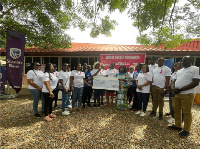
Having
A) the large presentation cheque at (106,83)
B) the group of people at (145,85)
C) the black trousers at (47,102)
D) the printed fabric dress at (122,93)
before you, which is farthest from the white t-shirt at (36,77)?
the printed fabric dress at (122,93)

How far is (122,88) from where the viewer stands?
5.12m

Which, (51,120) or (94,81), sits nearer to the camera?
(51,120)

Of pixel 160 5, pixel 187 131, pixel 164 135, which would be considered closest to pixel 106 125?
pixel 164 135

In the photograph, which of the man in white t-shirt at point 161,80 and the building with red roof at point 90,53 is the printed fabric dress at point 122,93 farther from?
the building with red roof at point 90,53

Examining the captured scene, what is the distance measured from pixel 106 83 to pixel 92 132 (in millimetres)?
2364

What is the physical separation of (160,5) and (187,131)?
13.7 ft

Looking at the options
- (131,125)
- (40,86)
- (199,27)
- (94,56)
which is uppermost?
(199,27)

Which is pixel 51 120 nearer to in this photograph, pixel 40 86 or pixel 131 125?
pixel 40 86

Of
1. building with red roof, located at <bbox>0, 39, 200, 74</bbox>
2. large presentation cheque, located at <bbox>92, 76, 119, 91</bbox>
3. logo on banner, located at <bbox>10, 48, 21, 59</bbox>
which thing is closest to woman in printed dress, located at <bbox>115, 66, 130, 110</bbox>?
large presentation cheque, located at <bbox>92, 76, 119, 91</bbox>

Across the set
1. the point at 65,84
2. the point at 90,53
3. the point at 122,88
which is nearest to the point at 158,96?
the point at 122,88

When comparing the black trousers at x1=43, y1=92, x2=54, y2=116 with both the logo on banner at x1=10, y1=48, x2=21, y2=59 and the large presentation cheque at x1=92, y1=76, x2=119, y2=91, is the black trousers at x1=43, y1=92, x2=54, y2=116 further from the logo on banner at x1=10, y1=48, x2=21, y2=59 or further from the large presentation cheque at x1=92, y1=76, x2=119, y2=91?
the logo on banner at x1=10, y1=48, x2=21, y2=59

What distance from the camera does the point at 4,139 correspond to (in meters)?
2.91

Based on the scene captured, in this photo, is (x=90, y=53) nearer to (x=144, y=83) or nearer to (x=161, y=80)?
(x=144, y=83)

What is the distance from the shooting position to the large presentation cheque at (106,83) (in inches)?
205
